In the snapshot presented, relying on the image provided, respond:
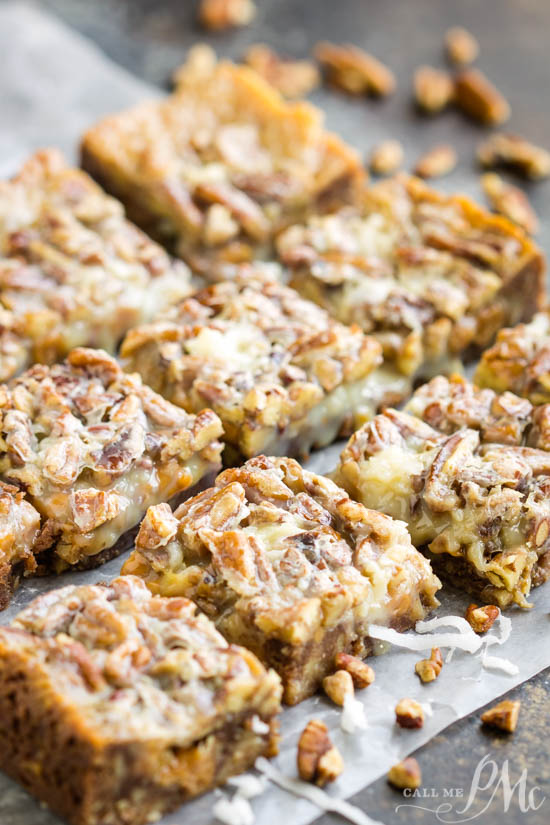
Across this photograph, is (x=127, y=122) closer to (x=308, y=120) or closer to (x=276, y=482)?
(x=308, y=120)

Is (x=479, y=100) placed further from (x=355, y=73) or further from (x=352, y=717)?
(x=352, y=717)

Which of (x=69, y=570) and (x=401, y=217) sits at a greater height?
(x=401, y=217)

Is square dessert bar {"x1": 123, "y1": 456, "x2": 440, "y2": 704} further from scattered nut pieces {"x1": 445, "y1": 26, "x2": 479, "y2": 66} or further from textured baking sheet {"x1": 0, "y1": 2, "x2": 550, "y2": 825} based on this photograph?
scattered nut pieces {"x1": 445, "y1": 26, "x2": 479, "y2": 66}

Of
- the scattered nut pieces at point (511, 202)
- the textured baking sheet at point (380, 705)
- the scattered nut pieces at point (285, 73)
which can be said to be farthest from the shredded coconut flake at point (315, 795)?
the scattered nut pieces at point (285, 73)

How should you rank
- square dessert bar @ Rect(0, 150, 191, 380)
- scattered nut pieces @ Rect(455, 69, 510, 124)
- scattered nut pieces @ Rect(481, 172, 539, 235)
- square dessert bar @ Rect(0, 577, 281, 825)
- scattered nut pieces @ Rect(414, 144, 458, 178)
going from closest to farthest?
square dessert bar @ Rect(0, 577, 281, 825)
square dessert bar @ Rect(0, 150, 191, 380)
scattered nut pieces @ Rect(481, 172, 539, 235)
scattered nut pieces @ Rect(414, 144, 458, 178)
scattered nut pieces @ Rect(455, 69, 510, 124)

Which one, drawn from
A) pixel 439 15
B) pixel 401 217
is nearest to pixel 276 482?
pixel 401 217

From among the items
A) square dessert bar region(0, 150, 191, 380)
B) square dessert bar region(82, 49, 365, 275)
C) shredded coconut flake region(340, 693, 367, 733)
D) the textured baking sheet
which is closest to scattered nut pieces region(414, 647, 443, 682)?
the textured baking sheet

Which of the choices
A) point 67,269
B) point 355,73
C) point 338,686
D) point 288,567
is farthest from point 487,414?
point 355,73
